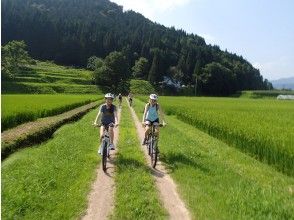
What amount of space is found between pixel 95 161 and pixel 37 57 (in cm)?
17531

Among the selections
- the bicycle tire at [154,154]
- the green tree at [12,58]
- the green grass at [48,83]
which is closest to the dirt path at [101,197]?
the bicycle tire at [154,154]

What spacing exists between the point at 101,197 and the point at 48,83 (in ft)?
380

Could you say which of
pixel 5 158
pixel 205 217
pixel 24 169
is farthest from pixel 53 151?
pixel 205 217

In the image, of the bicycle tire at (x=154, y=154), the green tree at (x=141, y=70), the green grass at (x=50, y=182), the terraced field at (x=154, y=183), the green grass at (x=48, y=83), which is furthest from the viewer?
the green tree at (x=141, y=70)

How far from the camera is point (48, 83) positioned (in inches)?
4882

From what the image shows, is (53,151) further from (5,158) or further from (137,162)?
(137,162)

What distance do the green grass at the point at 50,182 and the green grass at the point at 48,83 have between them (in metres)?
91.6

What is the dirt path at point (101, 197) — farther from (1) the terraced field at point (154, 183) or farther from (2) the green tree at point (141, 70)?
(2) the green tree at point (141, 70)

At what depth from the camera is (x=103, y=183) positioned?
13.1m

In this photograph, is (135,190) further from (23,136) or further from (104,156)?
(23,136)

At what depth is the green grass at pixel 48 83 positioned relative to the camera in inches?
4327

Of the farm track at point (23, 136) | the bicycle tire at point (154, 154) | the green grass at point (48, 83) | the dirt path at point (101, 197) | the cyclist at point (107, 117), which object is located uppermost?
the cyclist at point (107, 117)

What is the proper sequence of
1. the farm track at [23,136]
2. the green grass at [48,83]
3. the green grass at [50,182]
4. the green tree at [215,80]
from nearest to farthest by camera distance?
the green grass at [50,182]
the farm track at [23,136]
the green grass at [48,83]
the green tree at [215,80]

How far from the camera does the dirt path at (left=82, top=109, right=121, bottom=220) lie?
399 inches
